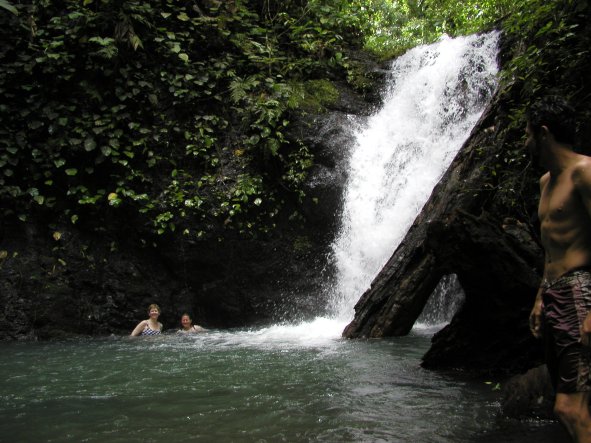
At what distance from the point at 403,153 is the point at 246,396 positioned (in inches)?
280

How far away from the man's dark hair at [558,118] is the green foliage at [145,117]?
7399 millimetres

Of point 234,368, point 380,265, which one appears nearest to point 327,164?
point 380,265

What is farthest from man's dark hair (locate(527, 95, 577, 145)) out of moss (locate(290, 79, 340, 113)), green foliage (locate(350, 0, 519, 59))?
green foliage (locate(350, 0, 519, 59))

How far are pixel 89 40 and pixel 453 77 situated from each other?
7219 millimetres

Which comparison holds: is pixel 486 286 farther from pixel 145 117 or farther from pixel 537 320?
pixel 145 117

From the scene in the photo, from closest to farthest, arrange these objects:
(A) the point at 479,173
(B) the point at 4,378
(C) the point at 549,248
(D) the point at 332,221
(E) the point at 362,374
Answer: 1. (C) the point at 549,248
2. (E) the point at 362,374
3. (B) the point at 4,378
4. (A) the point at 479,173
5. (D) the point at 332,221

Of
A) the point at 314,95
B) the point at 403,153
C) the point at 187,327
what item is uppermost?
the point at 314,95

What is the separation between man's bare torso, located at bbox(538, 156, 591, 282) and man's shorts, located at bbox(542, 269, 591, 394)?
0.23ft

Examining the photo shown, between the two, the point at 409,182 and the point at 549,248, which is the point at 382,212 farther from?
the point at 549,248

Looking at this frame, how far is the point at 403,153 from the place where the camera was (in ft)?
33.1

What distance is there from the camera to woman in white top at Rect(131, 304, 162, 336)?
8.69 m

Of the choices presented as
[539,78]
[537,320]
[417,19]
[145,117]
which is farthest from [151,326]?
[417,19]

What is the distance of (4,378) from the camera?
509 cm

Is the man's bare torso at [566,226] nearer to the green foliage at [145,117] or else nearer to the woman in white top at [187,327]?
the woman in white top at [187,327]
